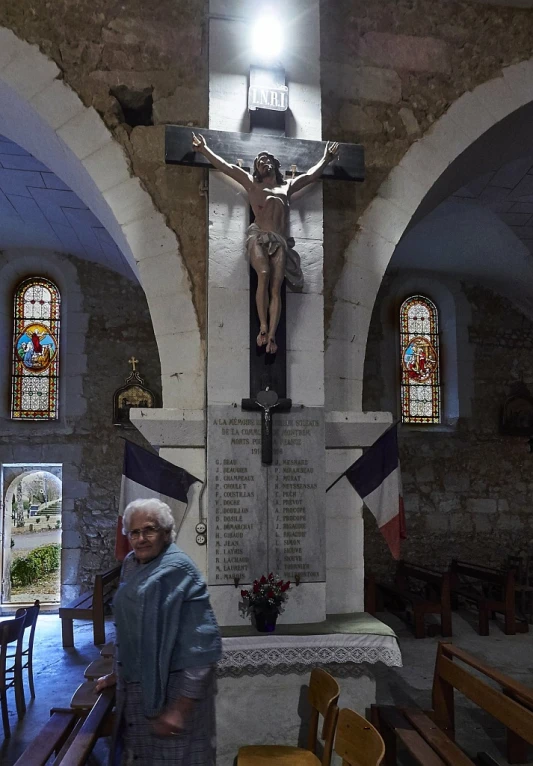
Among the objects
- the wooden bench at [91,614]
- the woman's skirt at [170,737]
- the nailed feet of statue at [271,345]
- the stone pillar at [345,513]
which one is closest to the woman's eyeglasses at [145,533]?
the woman's skirt at [170,737]

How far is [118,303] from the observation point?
9.17 meters

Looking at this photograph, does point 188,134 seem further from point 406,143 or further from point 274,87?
point 406,143

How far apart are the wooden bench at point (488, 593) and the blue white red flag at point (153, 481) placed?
468 centimetres

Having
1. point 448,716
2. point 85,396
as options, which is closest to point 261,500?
point 448,716

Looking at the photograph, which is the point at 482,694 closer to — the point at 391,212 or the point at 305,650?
the point at 305,650

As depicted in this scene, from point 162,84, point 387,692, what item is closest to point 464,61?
point 162,84

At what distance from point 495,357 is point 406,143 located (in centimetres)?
582

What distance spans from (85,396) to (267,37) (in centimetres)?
573

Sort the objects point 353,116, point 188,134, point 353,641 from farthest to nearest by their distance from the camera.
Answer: point 353,116
point 188,134
point 353,641

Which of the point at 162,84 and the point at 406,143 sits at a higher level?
the point at 162,84

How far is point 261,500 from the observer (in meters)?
3.99

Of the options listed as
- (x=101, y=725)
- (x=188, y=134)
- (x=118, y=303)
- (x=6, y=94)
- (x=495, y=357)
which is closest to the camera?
(x=101, y=725)

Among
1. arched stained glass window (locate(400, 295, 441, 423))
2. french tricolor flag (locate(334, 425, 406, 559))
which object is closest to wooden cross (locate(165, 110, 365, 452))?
french tricolor flag (locate(334, 425, 406, 559))

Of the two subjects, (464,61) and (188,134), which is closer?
(188,134)
